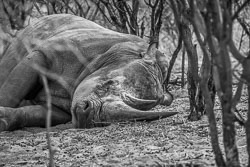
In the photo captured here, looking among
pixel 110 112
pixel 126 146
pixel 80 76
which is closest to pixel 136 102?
pixel 110 112

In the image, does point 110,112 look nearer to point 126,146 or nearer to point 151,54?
point 126,146

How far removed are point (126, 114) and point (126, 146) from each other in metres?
0.74

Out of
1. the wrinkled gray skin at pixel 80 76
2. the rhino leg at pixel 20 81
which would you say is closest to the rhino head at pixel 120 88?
the wrinkled gray skin at pixel 80 76

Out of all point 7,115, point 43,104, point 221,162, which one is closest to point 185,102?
point 43,104

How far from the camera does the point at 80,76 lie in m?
6.02

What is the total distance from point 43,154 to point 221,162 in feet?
5.16

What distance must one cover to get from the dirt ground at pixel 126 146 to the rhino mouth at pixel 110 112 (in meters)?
0.08

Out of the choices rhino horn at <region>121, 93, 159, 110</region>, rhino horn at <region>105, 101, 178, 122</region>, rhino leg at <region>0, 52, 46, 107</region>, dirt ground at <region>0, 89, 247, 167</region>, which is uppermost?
rhino leg at <region>0, 52, 46, 107</region>

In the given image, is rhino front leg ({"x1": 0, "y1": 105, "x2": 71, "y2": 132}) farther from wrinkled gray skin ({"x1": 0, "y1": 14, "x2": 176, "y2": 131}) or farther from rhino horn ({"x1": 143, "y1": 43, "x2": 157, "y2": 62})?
rhino horn ({"x1": 143, "y1": 43, "x2": 157, "y2": 62})

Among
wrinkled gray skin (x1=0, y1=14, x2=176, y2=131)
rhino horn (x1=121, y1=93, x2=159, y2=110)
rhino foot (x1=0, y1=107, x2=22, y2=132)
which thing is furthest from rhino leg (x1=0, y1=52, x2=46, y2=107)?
rhino horn (x1=121, y1=93, x2=159, y2=110)

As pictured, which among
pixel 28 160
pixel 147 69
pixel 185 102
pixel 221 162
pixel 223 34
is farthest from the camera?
pixel 185 102

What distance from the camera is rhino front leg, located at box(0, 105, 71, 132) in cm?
588

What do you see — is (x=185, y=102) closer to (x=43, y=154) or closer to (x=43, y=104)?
(x=43, y=104)

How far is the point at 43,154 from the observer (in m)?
4.34
